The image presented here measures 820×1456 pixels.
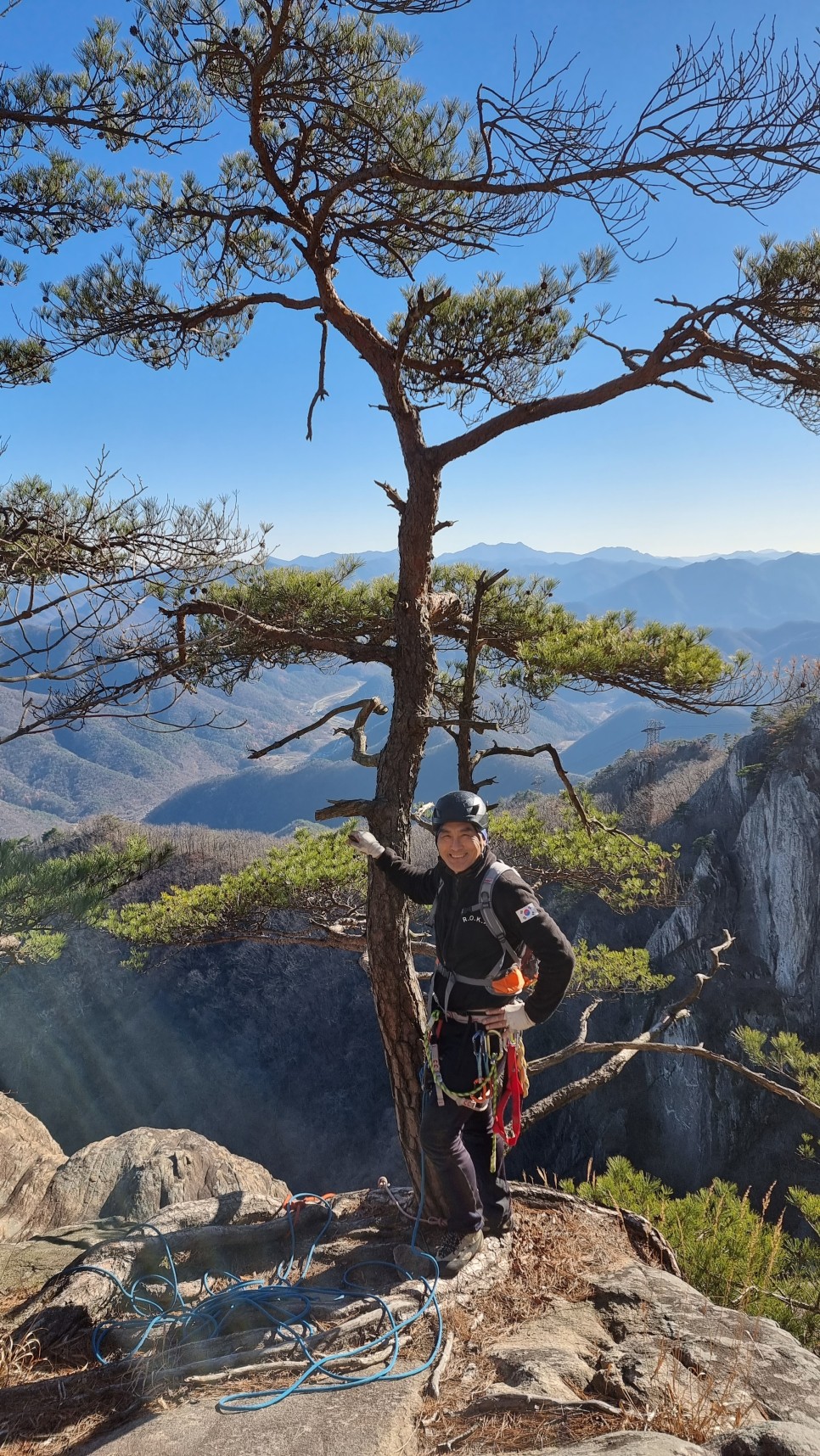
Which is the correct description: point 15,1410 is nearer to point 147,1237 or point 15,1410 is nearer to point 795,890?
point 147,1237

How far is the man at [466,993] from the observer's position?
3.50 meters

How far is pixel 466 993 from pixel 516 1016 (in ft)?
0.79

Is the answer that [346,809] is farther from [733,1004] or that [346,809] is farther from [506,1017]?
[733,1004]

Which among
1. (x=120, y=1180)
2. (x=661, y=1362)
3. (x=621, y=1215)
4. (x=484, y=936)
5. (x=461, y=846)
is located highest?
(x=461, y=846)

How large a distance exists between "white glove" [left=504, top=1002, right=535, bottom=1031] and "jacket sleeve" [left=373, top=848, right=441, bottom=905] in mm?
619

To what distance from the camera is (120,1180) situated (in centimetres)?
676

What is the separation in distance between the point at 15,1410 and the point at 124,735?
166672 mm

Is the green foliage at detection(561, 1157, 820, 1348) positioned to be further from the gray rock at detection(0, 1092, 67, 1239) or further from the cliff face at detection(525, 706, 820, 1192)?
the cliff face at detection(525, 706, 820, 1192)

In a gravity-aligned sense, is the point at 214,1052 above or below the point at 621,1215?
below

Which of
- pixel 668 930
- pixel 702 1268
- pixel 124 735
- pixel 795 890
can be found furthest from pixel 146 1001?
pixel 124 735

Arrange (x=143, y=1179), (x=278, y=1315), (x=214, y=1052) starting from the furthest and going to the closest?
(x=214, y=1052), (x=143, y=1179), (x=278, y=1315)

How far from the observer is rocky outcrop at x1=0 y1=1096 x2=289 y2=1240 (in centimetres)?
635

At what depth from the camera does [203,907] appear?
6.13 meters

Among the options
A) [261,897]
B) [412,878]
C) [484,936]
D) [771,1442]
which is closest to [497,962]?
[484,936]
